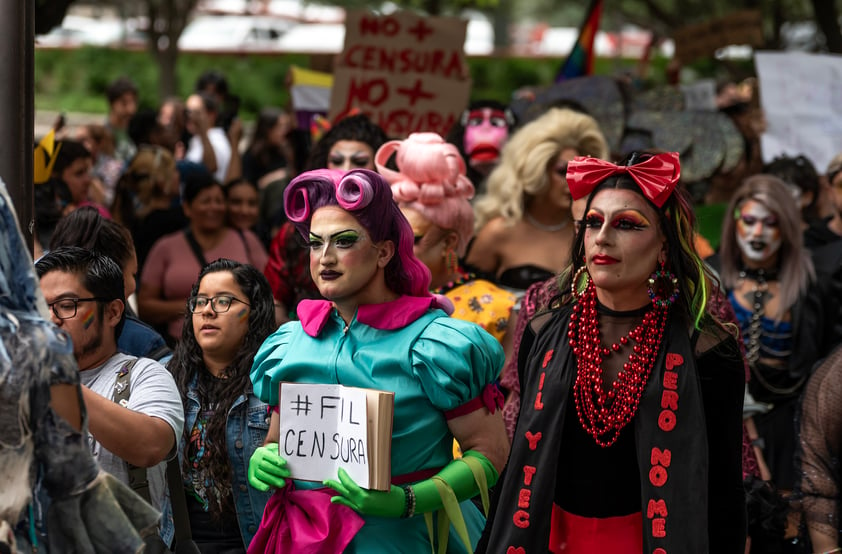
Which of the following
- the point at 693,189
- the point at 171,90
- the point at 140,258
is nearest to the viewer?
the point at 140,258

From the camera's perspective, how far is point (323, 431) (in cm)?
382

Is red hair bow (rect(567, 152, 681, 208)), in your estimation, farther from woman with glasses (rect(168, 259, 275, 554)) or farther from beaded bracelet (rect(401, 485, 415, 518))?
woman with glasses (rect(168, 259, 275, 554))

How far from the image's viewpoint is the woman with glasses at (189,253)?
735cm

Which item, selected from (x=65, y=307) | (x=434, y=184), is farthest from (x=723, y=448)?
(x=434, y=184)

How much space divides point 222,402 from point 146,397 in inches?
32.4

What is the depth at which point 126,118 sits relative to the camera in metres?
12.8

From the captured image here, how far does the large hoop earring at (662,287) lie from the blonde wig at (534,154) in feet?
9.19

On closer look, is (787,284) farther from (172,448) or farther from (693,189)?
(172,448)

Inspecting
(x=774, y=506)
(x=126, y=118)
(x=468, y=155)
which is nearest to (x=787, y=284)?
(x=774, y=506)

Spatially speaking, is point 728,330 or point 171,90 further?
point 171,90

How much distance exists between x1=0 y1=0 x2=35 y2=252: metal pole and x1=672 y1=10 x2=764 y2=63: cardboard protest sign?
8.63 m

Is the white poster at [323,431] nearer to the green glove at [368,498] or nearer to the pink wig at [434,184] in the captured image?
the green glove at [368,498]

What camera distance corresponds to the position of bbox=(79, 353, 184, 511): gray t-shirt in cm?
392

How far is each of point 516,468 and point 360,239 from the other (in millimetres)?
844
